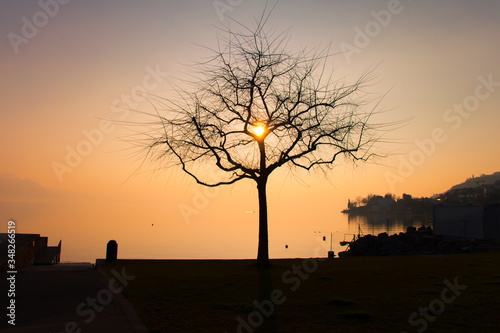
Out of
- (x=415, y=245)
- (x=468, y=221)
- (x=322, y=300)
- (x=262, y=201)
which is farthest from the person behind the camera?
(x=415, y=245)

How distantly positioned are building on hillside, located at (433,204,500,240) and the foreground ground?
83.7ft

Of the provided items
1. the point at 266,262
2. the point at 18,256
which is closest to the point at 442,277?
the point at 266,262

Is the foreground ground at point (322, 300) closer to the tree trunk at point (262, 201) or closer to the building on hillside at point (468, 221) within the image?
the tree trunk at point (262, 201)

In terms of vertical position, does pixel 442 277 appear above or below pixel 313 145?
below

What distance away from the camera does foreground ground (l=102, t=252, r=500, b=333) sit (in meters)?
8.45

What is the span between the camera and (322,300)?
10844mm

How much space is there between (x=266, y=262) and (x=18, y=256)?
41.4ft

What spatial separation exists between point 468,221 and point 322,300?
118 feet

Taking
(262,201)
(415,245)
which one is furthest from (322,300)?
(415,245)

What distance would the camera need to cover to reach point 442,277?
14.4 metres

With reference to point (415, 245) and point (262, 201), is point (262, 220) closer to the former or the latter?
point (262, 201)

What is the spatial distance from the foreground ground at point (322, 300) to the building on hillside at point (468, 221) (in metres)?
25.5

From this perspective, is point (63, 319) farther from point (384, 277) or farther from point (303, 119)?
point (303, 119)

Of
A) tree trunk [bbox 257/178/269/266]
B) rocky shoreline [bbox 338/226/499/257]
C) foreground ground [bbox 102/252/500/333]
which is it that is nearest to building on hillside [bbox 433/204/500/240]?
rocky shoreline [bbox 338/226/499/257]
